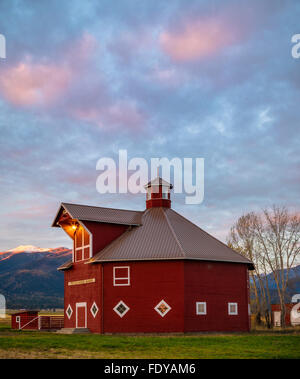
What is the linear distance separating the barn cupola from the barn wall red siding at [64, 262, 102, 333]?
26.8 ft

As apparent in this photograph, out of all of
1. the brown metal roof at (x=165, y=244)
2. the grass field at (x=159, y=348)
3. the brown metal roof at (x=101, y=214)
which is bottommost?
the grass field at (x=159, y=348)

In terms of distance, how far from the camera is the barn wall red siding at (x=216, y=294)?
112ft

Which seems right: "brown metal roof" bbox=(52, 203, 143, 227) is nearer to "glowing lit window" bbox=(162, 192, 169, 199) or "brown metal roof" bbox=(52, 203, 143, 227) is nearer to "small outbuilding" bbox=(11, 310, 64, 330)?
"glowing lit window" bbox=(162, 192, 169, 199)

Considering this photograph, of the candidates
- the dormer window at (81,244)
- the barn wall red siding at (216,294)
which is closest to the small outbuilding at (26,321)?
the dormer window at (81,244)

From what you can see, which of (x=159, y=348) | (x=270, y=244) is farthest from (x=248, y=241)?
(x=159, y=348)

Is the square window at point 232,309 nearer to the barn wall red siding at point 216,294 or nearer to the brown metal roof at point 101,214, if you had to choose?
the barn wall red siding at point 216,294

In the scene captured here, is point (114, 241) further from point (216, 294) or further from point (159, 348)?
point (159, 348)

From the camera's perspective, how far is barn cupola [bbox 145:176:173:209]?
140 ft

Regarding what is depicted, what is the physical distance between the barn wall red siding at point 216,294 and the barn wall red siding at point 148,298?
642 mm
